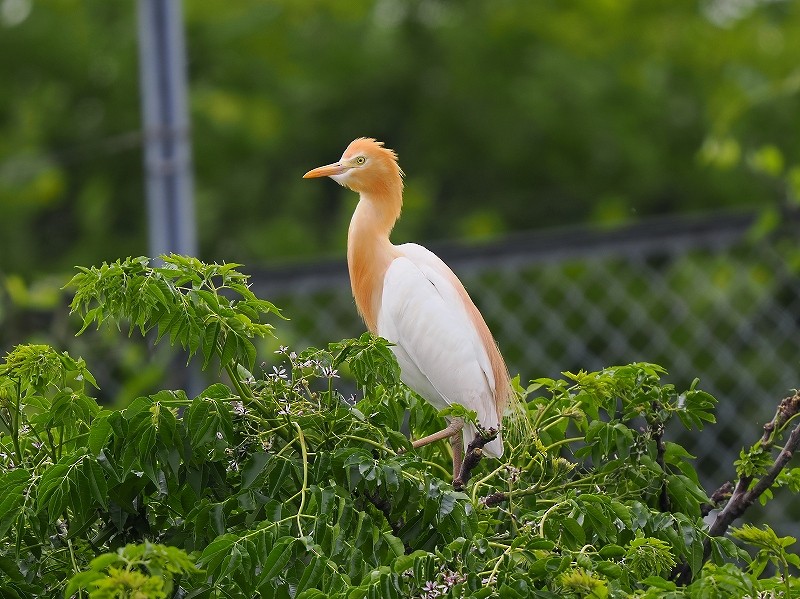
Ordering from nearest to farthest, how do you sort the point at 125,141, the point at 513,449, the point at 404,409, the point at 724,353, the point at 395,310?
the point at 513,449, the point at 404,409, the point at 395,310, the point at 125,141, the point at 724,353

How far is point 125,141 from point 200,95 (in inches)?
240

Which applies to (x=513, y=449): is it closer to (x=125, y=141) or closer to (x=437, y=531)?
(x=437, y=531)

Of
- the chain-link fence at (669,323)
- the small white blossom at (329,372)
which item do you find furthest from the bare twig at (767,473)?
the chain-link fence at (669,323)

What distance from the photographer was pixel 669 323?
19.4 feet

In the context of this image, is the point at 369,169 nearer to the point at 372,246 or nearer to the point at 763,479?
the point at 372,246

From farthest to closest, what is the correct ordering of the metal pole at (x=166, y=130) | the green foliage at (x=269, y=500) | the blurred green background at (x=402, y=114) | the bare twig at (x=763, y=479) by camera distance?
the blurred green background at (x=402, y=114) → the metal pole at (x=166, y=130) → the bare twig at (x=763, y=479) → the green foliage at (x=269, y=500)

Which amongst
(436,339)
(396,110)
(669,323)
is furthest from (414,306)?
(396,110)

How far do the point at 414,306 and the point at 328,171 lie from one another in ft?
0.93

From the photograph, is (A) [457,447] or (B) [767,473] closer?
(B) [767,473]

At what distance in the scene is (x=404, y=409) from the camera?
203cm

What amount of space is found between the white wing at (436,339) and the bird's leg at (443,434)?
330mm

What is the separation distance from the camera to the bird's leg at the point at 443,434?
76.8 inches

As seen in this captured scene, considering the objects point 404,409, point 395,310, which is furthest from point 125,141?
point 404,409

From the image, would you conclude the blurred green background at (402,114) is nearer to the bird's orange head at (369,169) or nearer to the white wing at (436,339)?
the bird's orange head at (369,169)
